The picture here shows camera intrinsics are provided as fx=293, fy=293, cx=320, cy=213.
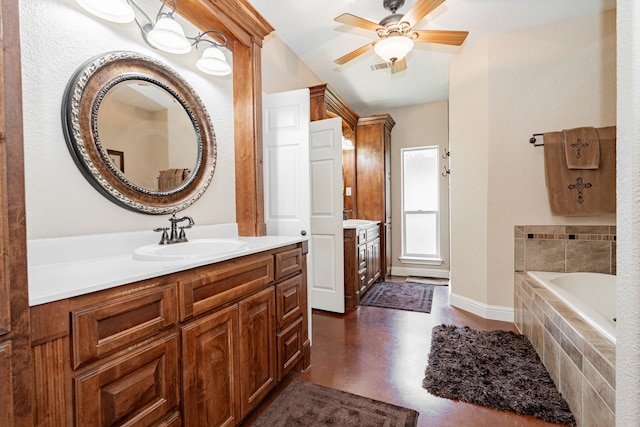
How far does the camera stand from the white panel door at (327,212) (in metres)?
2.96

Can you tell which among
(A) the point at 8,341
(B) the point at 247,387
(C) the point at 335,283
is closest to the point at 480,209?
(C) the point at 335,283

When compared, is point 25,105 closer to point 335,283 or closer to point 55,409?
point 55,409

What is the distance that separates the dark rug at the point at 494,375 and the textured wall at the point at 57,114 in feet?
Result: 6.77

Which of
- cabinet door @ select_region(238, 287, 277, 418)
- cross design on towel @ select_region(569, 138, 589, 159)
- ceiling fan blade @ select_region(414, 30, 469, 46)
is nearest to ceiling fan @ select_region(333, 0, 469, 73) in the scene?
ceiling fan blade @ select_region(414, 30, 469, 46)

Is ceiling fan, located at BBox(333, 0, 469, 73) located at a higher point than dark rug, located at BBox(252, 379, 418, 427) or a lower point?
higher

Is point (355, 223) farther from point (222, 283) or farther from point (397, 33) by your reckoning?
point (222, 283)

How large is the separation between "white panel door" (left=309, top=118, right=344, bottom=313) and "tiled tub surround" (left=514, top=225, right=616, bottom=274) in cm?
170

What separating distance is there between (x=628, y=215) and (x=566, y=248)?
2.36 m

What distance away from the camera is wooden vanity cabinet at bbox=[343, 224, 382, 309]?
3.18 m

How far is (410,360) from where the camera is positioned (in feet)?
6.97

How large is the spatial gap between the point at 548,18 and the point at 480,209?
175 cm

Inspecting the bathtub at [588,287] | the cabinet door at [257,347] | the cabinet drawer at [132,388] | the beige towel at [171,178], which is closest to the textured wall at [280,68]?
the beige towel at [171,178]

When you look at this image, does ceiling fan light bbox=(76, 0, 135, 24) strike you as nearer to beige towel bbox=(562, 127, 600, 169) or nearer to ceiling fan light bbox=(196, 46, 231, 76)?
ceiling fan light bbox=(196, 46, 231, 76)

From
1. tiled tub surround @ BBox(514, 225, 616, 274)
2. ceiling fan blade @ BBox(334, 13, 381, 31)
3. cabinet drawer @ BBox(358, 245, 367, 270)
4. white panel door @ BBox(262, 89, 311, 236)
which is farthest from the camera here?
cabinet drawer @ BBox(358, 245, 367, 270)
